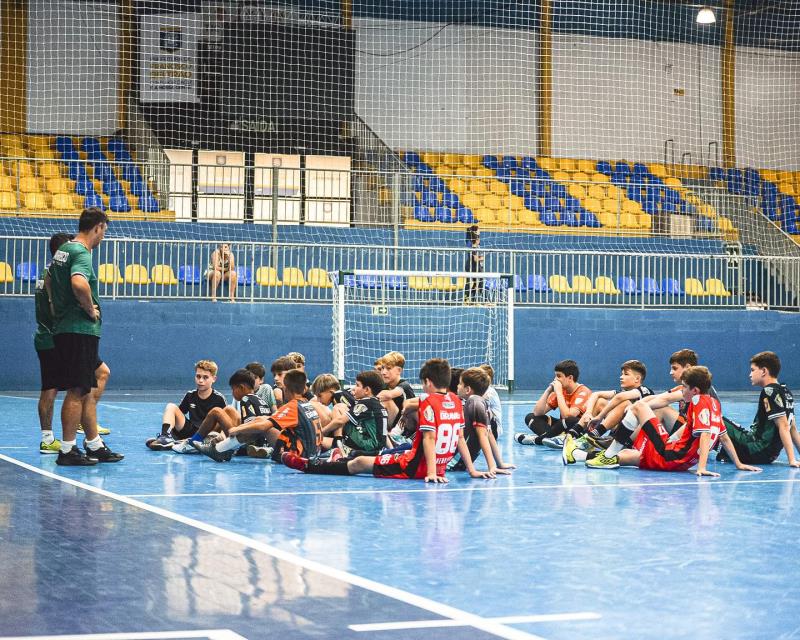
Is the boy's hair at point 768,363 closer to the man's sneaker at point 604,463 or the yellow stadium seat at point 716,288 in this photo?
A: the man's sneaker at point 604,463

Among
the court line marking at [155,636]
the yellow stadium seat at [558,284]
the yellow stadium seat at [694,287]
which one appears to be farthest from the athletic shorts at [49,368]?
the yellow stadium seat at [694,287]

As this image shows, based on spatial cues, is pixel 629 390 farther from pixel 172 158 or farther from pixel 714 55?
pixel 714 55

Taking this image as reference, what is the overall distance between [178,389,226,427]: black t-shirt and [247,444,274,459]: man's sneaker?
669mm

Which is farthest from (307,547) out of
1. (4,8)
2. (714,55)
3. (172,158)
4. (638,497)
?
(714,55)

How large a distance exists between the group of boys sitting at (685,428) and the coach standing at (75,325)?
4136 millimetres

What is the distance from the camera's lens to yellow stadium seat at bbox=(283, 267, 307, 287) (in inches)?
858

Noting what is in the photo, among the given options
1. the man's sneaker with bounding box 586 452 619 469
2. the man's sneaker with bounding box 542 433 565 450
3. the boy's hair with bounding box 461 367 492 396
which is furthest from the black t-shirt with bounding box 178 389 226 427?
the man's sneaker with bounding box 586 452 619 469

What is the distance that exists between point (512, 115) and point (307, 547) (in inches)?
990

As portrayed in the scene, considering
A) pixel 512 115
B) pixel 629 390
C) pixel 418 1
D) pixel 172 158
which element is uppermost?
pixel 418 1

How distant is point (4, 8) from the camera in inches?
1022

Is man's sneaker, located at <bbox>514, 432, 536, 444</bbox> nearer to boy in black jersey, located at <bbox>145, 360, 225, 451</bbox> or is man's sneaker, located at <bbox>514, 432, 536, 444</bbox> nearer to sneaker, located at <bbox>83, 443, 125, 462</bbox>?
boy in black jersey, located at <bbox>145, 360, 225, 451</bbox>

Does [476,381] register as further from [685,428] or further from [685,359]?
[685,359]

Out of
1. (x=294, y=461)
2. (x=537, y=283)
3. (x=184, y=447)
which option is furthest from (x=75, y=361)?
(x=537, y=283)

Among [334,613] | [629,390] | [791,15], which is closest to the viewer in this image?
[334,613]
